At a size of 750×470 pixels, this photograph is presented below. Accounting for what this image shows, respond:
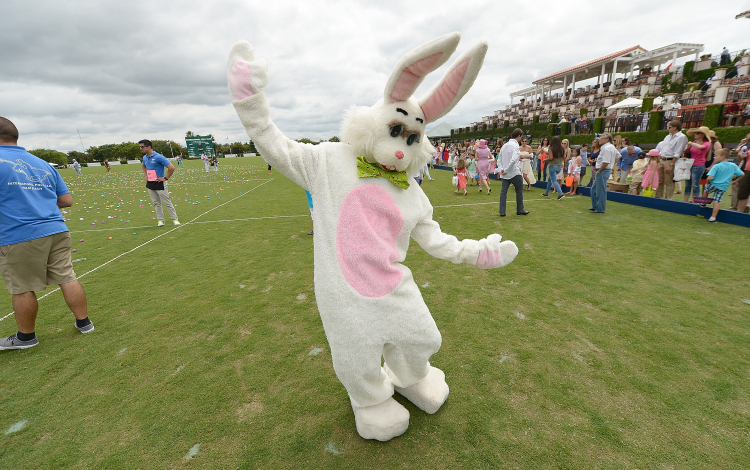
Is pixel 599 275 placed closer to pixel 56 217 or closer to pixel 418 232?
pixel 418 232

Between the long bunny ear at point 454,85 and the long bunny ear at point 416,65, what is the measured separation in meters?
0.09

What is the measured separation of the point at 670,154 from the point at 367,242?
29.3 ft

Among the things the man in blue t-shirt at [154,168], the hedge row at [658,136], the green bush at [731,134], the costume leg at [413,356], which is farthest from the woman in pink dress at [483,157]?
the green bush at [731,134]

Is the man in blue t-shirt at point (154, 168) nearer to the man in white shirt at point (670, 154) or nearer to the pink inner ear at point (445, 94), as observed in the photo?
the pink inner ear at point (445, 94)

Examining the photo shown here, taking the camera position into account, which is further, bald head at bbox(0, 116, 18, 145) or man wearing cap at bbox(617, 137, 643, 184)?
man wearing cap at bbox(617, 137, 643, 184)

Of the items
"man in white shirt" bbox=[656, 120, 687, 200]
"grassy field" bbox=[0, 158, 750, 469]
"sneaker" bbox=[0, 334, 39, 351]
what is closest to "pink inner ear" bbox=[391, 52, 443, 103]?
"grassy field" bbox=[0, 158, 750, 469]

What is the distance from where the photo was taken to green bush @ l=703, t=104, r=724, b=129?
506 inches

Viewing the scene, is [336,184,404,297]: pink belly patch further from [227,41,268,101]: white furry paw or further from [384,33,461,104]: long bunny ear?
[227,41,268,101]: white furry paw

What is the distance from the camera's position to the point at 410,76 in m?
1.57

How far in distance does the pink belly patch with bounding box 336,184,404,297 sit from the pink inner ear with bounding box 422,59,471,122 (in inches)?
20.1

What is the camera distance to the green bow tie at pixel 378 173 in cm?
164

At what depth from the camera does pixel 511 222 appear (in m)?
6.42

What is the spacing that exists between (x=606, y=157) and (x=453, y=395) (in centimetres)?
677

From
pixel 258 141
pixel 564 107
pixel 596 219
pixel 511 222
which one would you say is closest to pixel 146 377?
pixel 258 141
